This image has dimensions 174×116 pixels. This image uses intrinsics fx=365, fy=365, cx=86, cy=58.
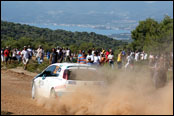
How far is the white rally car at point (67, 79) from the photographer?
11.5 m

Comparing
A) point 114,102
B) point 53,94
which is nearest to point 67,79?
point 53,94

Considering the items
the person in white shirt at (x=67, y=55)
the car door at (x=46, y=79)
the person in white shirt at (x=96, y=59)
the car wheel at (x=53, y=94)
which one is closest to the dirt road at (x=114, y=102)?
the car wheel at (x=53, y=94)

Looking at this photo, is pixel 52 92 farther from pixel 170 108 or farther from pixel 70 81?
pixel 170 108

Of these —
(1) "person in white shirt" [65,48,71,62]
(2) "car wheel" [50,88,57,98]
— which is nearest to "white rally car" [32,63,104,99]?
(2) "car wheel" [50,88,57,98]

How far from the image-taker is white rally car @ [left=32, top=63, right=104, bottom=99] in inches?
453

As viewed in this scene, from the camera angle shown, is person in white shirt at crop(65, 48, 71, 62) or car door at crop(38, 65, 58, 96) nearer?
car door at crop(38, 65, 58, 96)

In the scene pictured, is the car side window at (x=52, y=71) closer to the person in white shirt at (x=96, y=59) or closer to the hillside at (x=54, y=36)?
the person in white shirt at (x=96, y=59)

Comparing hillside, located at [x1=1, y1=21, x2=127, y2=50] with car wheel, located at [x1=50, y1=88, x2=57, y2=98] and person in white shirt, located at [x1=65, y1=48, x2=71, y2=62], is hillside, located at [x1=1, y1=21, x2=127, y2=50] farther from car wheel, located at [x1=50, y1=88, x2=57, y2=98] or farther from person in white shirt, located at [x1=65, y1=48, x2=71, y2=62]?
car wheel, located at [x1=50, y1=88, x2=57, y2=98]

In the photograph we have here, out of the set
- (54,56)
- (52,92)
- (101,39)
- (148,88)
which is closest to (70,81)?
(52,92)

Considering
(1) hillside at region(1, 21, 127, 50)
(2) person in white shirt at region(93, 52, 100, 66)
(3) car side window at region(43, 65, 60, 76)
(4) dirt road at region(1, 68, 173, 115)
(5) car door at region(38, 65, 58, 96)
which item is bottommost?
(4) dirt road at region(1, 68, 173, 115)

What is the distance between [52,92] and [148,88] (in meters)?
3.22

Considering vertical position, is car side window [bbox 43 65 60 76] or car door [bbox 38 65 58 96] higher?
car side window [bbox 43 65 60 76]

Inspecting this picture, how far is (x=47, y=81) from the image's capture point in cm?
1269

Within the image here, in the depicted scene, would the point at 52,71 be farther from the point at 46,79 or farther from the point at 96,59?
the point at 96,59
